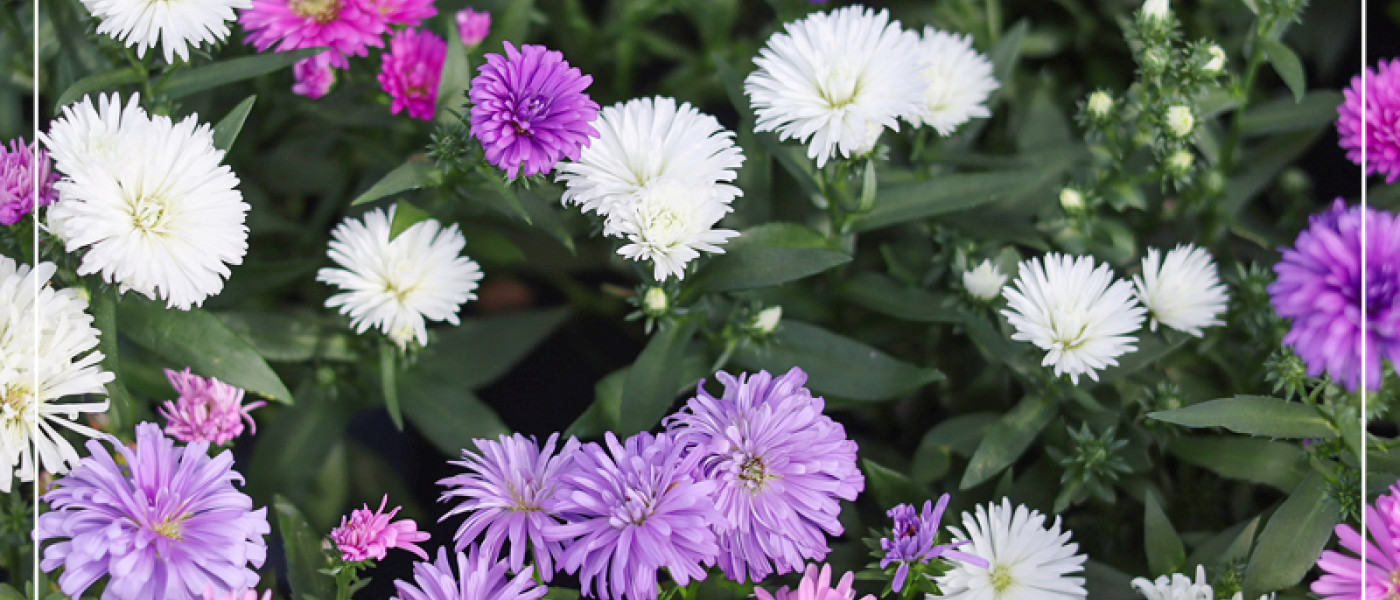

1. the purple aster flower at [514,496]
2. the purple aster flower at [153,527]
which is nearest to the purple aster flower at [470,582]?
the purple aster flower at [514,496]

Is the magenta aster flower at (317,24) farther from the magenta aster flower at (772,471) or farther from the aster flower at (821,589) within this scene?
the aster flower at (821,589)

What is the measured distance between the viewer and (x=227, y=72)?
0.93 meters

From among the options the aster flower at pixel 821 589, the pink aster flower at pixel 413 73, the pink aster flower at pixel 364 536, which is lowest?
the pink aster flower at pixel 364 536

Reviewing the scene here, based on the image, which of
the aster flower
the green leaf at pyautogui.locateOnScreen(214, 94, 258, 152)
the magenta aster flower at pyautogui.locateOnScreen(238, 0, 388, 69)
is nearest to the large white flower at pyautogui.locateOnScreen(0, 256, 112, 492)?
the green leaf at pyautogui.locateOnScreen(214, 94, 258, 152)

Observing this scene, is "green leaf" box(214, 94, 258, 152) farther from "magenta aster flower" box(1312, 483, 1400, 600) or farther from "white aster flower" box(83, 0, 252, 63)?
"magenta aster flower" box(1312, 483, 1400, 600)

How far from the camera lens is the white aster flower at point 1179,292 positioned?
0.95 metres

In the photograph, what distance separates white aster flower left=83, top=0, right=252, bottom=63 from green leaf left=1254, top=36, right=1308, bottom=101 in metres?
0.88

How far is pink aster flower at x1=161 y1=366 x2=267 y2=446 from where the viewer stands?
0.88 meters

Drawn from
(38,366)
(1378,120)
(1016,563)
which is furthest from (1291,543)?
(38,366)

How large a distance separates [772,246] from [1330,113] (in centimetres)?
56

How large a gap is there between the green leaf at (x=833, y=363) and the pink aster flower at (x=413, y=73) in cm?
36

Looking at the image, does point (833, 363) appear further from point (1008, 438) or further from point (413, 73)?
point (413, 73)

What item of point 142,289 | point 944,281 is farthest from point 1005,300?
point 142,289

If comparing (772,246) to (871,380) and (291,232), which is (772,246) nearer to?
(871,380)
